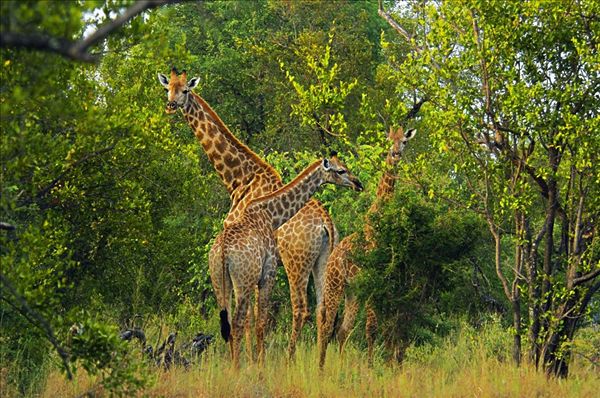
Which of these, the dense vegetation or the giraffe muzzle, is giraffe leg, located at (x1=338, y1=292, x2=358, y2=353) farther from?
the giraffe muzzle

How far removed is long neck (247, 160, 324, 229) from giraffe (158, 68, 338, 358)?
0.74m

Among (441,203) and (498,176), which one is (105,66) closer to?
(441,203)

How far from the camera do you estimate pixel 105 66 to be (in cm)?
2152

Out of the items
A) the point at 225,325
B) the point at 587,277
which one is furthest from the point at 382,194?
the point at 587,277

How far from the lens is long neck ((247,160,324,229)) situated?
15.0 metres

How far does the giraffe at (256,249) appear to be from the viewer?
13.8 metres

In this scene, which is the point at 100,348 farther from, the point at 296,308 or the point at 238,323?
the point at 296,308

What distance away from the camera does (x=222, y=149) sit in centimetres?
1622

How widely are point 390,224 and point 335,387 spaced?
9.63 ft

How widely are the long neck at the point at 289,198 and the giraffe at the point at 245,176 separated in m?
0.74

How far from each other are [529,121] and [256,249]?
4.01m

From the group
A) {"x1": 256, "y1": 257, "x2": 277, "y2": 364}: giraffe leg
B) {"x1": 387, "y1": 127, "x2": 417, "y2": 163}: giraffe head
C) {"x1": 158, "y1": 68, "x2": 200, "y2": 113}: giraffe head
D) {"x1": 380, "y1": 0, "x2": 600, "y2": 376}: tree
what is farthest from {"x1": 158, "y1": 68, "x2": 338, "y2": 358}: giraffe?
{"x1": 380, "y1": 0, "x2": 600, "y2": 376}: tree

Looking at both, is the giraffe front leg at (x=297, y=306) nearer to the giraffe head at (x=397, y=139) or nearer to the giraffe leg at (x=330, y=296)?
the giraffe leg at (x=330, y=296)

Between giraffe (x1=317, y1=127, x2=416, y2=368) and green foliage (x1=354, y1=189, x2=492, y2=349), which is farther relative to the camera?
giraffe (x1=317, y1=127, x2=416, y2=368)
